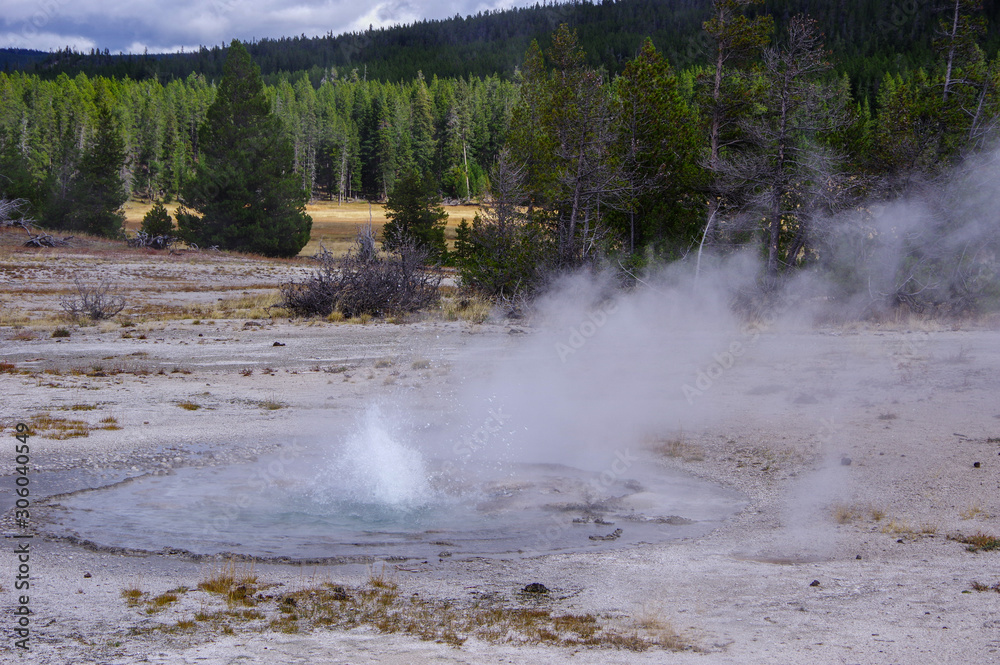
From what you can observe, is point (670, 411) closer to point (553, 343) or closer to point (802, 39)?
point (553, 343)

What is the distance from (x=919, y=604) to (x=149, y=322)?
19.0 metres

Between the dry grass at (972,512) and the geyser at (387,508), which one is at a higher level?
the dry grass at (972,512)

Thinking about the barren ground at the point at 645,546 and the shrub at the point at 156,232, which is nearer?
the barren ground at the point at 645,546

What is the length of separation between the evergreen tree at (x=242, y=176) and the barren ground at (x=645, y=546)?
2203cm

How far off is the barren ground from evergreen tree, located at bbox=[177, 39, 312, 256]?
22.0 meters

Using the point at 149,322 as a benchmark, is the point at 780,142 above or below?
above

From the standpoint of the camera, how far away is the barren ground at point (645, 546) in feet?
14.1

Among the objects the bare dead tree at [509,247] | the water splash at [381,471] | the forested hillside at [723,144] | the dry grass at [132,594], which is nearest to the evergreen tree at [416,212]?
the forested hillside at [723,144]

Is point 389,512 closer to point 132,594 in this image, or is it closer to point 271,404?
point 132,594

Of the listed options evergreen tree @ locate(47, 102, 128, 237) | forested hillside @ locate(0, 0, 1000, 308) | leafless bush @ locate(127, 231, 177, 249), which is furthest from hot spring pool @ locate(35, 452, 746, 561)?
evergreen tree @ locate(47, 102, 128, 237)

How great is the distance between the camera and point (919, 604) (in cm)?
477

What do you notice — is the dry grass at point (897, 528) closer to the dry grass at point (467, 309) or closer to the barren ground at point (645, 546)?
the barren ground at point (645, 546)

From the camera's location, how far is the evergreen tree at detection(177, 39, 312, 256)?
38.8 m

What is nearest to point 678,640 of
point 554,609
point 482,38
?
point 554,609
